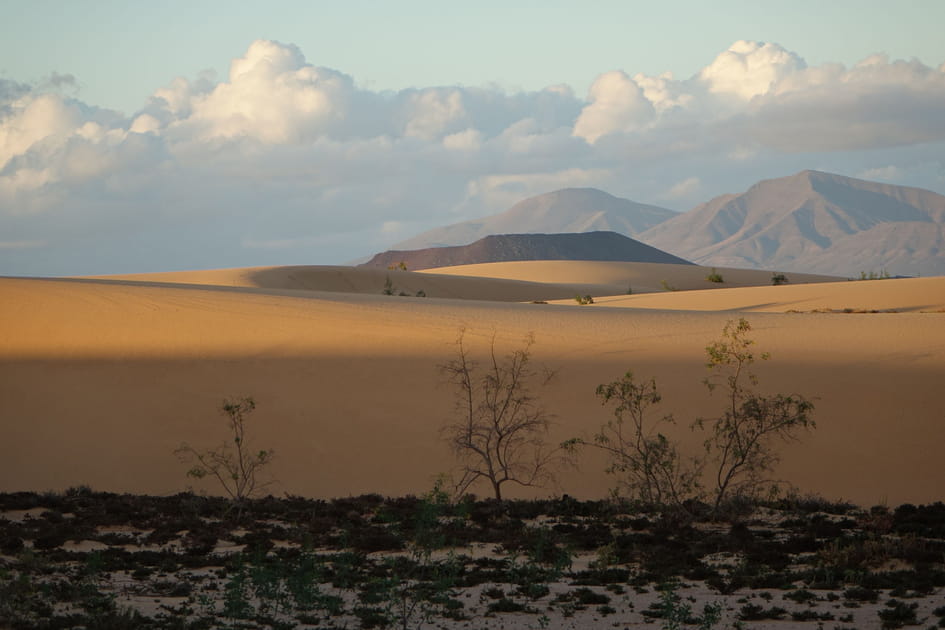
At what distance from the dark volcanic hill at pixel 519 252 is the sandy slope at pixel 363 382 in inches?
4064

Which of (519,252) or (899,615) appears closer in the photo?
(899,615)

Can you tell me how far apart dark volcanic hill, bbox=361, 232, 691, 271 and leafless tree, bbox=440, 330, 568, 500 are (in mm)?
108159

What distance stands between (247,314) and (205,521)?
11.8m

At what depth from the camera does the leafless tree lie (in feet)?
46.2

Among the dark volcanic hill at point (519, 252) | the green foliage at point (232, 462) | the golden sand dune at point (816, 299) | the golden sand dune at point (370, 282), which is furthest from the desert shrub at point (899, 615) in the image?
the dark volcanic hill at point (519, 252)

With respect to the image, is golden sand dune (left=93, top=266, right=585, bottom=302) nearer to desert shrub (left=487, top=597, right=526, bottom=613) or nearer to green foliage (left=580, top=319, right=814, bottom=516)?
green foliage (left=580, top=319, right=814, bottom=516)

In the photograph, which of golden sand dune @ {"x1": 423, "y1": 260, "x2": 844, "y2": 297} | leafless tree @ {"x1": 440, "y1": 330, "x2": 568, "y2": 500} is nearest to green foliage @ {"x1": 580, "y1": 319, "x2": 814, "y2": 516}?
leafless tree @ {"x1": 440, "y1": 330, "x2": 568, "y2": 500}

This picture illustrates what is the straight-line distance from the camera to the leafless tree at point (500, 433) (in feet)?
46.2

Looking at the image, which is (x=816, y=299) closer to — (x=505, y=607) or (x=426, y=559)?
(x=426, y=559)

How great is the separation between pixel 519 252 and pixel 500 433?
399 ft

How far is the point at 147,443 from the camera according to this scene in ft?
53.1

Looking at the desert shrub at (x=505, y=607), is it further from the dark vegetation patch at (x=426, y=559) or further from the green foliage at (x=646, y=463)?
the green foliage at (x=646, y=463)

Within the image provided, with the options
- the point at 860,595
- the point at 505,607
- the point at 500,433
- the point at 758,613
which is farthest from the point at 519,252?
the point at 758,613

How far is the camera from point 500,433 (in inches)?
551
